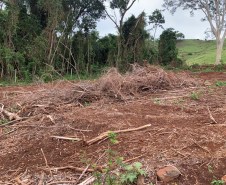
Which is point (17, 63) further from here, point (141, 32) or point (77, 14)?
point (141, 32)

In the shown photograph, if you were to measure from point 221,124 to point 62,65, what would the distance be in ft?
32.9

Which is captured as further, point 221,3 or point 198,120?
point 221,3

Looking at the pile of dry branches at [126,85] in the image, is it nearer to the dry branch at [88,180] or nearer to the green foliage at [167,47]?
the dry branch at [88,180]

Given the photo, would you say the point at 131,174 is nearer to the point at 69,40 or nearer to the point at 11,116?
the point at 11,116

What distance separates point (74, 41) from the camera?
13328mm

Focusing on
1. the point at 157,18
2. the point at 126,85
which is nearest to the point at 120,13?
the point at 157,18

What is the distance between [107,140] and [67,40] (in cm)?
1154

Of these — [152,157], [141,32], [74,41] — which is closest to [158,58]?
[141,32]

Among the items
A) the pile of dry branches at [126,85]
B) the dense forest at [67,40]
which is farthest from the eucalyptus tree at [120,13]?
the pile of dry branches at [126,85]

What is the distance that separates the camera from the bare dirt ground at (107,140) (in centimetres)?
196

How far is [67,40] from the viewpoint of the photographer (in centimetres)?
1281

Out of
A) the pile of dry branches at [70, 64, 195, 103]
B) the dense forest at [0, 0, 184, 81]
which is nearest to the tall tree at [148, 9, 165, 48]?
the dense forest at [0, 0, 184, 81]

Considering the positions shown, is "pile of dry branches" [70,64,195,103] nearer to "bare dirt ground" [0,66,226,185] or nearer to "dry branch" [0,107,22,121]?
"bare dirt ground" [0,66,226,185]

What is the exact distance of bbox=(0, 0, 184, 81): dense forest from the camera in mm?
9391
